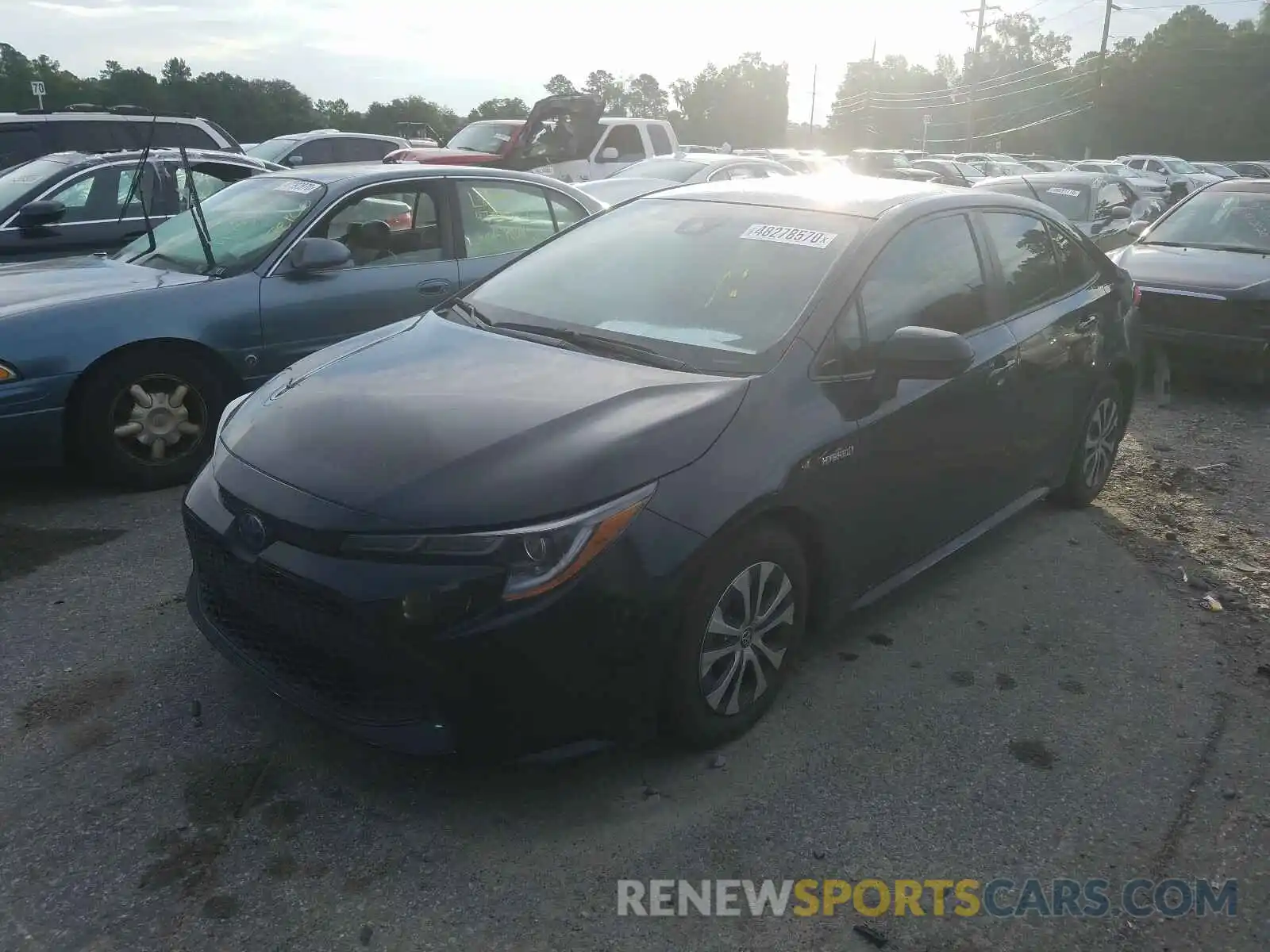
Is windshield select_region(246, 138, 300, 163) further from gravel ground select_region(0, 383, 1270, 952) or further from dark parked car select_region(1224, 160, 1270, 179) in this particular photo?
dark parked car select_region(1224, 160, 1270, 179)

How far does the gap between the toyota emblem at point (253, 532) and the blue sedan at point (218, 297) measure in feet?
8.54

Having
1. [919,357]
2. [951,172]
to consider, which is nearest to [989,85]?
[951,172]

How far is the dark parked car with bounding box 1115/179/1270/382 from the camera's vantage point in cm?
787

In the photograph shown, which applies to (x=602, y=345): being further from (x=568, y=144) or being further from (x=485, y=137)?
(x=485, y=137)

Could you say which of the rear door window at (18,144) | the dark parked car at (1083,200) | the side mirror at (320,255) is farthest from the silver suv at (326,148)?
the side mirror at (320,255)

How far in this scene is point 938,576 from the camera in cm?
468

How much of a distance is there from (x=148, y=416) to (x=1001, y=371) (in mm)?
4022

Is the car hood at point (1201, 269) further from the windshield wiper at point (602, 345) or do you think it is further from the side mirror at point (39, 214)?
the side mirror at point (39, 214)

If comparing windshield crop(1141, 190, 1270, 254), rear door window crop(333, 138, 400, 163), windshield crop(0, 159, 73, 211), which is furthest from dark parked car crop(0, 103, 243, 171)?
windshield crop(1141, 190, 1270, 254)

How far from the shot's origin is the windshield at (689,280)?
11.6 feet

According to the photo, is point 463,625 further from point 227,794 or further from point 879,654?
A: point 879,654

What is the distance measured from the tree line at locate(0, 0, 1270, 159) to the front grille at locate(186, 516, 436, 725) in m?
22.6

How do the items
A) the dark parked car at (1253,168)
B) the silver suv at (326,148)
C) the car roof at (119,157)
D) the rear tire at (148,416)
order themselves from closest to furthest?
the rear tire at (148,416), the car roof at (119,157), the silver suv at (326,148), the dark parked car at (1253,168)

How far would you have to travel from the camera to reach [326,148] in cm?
1728
